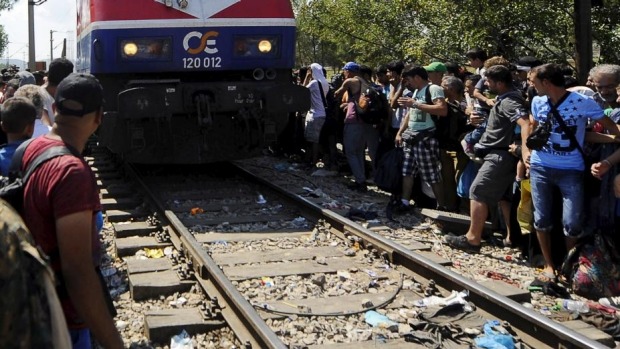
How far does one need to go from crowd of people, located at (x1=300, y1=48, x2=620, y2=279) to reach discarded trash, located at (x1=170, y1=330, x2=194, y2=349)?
3.00m

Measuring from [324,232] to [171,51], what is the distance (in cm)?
304

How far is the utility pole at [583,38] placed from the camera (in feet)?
29.4

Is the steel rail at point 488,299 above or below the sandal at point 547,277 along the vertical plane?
above

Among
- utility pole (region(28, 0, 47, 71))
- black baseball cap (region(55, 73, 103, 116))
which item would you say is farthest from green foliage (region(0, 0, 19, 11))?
black baseball cap (region(55, 73, 103, 116))

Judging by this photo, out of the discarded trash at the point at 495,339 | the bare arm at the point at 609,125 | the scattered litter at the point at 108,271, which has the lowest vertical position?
the scattered litter at the point at 108,271

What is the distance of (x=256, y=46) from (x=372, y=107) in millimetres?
1639

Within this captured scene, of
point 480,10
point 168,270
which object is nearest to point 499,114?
point 168,270

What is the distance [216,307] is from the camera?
5.00m

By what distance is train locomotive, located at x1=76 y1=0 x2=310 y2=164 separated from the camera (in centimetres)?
856

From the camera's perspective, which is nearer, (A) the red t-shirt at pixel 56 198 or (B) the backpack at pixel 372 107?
(A) the red t-shirt at pixel 56 198

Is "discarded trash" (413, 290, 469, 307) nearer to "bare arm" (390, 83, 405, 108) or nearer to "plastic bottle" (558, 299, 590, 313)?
"plastic bottle" (558, 299, 590, 313)

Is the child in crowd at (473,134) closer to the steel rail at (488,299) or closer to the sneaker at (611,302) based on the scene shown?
the steel rail at (488,299)

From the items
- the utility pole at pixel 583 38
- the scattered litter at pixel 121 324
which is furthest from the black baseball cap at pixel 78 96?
the utility pole at pixel 583 38

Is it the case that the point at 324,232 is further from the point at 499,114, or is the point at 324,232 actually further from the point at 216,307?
the point at 216,307
